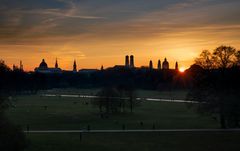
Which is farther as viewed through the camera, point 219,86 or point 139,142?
point 219,86

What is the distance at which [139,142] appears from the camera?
49906mm

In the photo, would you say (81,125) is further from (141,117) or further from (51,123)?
(141,117)

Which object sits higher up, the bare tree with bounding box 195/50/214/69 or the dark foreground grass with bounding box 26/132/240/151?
the bare tree with bounding box 195/50/214/69

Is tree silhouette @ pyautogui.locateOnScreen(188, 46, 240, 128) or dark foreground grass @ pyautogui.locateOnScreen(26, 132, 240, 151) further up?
tree silhouette @ pyautogui.locateOnScreen(188, 46, 240, 128)

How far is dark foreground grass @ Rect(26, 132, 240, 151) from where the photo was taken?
4624 centimetres

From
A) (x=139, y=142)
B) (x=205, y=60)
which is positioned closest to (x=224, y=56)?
(x=205, y=60)

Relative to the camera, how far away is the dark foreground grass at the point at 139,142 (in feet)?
152

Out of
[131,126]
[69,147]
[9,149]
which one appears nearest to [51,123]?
[131,126]

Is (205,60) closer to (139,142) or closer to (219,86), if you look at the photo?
(219,86)

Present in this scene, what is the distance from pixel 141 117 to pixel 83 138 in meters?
31.7

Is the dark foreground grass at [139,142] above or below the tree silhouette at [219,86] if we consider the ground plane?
below

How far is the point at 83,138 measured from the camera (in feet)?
172

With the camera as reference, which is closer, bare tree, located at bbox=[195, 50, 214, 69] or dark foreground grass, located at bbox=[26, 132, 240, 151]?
dark foreground grass, located at bbox=[26, 132, 240, 151]

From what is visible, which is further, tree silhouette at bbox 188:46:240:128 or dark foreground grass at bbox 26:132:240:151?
tree silhouette at bbox 188:46:240:128
